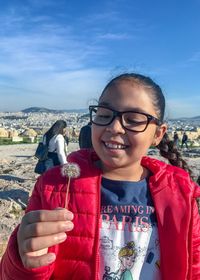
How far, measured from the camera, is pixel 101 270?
1.74 metres

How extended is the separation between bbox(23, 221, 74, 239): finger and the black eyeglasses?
26.3 inches

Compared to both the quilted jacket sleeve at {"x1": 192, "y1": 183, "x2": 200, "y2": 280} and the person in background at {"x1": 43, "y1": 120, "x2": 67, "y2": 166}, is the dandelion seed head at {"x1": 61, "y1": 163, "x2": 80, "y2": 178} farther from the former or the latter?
the person in background at {"x1": 43, "y1": 120, "x2": 67, "y2": 166}

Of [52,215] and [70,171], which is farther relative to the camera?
[70,171]

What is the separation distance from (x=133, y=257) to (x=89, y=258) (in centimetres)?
20

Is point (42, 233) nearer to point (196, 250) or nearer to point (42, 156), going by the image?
point (196, 250)

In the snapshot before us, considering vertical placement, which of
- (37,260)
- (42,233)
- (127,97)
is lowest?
(37,260)

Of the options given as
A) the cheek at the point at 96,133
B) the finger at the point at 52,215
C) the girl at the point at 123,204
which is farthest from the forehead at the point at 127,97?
the finger at the point at 52,215

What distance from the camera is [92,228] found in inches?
68.3

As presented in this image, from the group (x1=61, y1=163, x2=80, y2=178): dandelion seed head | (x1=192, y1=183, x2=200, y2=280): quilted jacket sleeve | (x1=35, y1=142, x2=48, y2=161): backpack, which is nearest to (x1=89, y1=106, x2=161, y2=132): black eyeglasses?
(x1=61, y1=163, x2=80, y2=178): dandelion seed head

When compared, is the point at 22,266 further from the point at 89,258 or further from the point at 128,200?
the point at 128,200

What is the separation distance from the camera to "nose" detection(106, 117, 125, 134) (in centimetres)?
182

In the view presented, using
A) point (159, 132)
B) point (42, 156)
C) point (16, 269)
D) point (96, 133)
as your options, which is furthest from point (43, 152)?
point (16, 269)

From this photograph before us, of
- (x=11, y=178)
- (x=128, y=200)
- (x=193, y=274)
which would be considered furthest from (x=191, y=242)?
(x=11, y=178)

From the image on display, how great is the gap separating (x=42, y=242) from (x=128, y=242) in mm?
581
